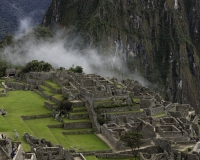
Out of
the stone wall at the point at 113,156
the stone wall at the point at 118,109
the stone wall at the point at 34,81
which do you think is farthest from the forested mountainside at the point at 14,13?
the stone wall at the point at 113,156

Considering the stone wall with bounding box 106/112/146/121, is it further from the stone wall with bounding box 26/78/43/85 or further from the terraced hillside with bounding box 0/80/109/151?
the stone wall with bounding box 26/78/43/85

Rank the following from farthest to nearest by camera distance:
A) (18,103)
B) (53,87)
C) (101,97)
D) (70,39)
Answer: (70,39) < (53,87) < (18,103) < (101,97)

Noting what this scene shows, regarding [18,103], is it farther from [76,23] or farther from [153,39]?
[153,39]

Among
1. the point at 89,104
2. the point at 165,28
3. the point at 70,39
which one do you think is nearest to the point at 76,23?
the point at 70,39

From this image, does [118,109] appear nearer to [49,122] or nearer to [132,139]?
[49,122]

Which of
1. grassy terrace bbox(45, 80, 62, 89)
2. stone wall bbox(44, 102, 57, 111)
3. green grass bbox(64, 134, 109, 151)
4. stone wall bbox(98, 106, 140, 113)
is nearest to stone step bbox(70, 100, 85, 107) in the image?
stone wall bbox(44, 102, 57, 111)

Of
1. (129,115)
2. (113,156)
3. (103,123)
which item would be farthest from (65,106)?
(113,156)
